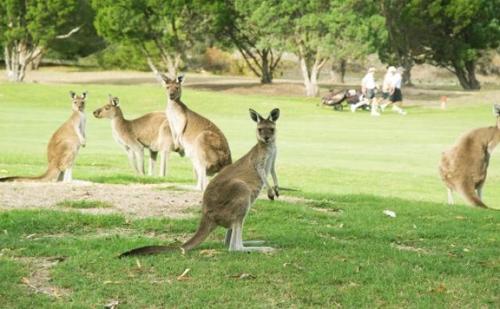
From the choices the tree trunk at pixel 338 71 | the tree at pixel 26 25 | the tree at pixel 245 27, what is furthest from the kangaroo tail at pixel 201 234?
the tree trunk at pixel 338 71

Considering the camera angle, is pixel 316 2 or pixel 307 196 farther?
pixel 316 2

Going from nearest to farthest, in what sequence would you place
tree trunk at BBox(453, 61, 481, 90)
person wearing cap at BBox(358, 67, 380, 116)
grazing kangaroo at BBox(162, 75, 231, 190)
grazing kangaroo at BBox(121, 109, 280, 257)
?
grazing kangaroo at BBox(121, 109, 280, 257) → grazing kangaroo at BBox(162, 75, 231, 190) → person wearing cap at BBox(358, 67, 380, 116) → tree trunk at BBox(453, 61, 481, 90)

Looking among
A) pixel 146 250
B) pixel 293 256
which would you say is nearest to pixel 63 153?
pixel 146 250

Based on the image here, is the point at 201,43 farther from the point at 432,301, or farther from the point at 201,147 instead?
the point at 432,301

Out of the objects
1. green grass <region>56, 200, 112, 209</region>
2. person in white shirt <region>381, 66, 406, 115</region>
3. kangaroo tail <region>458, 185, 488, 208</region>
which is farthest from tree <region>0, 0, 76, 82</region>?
green grass <region>56, 200, 112, 209</region>

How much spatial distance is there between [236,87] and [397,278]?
47868mm

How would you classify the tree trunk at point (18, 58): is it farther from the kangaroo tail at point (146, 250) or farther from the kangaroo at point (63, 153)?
the kangaroo tail at point (146, 250)

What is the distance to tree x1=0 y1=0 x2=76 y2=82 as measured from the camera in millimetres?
51031

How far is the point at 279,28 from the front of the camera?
159ft

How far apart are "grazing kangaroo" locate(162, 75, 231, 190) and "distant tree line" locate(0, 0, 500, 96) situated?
34015 millimetres

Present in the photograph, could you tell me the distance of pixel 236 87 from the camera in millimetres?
54719

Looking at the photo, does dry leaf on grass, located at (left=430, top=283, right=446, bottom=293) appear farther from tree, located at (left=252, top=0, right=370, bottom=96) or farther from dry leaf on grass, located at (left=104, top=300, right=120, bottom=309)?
tree, located at (left=252, top=0, right=370, bottom=96)

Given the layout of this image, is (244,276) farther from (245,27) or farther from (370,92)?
(245,27)

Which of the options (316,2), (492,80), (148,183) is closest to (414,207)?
(148,183)
